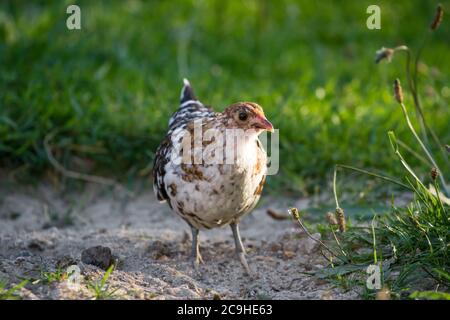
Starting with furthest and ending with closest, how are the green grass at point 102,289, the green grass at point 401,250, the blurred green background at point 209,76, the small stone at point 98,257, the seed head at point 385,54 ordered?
1. the blurred green background at point 209,76
2. the small stone at point 98,257
3. the seed head at point 385,54
4. the green grass at point 401,250
5. the green grass at point 102,289

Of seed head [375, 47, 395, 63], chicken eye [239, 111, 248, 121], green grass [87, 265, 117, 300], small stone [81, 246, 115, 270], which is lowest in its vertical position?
green grass [87, 265, 117, 300]

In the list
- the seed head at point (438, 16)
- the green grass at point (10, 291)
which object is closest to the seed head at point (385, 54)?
the seed head at point (438, 16)

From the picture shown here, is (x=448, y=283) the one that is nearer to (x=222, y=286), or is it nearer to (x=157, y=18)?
(x=222, y=286)

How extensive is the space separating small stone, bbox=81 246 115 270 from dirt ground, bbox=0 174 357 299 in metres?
0.07

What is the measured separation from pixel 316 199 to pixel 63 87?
2.25m

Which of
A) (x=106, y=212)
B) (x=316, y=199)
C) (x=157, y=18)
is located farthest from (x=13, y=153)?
(x=157, y=18)

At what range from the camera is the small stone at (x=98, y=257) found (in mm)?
4113

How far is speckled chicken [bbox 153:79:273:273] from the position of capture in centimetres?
392

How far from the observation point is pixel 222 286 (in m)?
4.08

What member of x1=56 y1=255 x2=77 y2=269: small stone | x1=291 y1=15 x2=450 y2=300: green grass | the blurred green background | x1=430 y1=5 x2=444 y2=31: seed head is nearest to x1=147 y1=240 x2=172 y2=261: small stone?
x1=56 y1=255 x2=77 y2=269: small stone

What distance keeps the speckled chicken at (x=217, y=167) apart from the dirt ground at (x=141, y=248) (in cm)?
27

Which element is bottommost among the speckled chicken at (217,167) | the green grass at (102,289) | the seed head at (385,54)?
the green grass at (102,289)

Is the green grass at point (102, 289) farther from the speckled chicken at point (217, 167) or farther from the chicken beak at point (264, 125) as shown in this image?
the chicken beak at point (264, 125)

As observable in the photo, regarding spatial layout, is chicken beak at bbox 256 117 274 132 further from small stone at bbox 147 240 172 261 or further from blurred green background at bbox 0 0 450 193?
blurred green background at bbox 0 0 450 193
